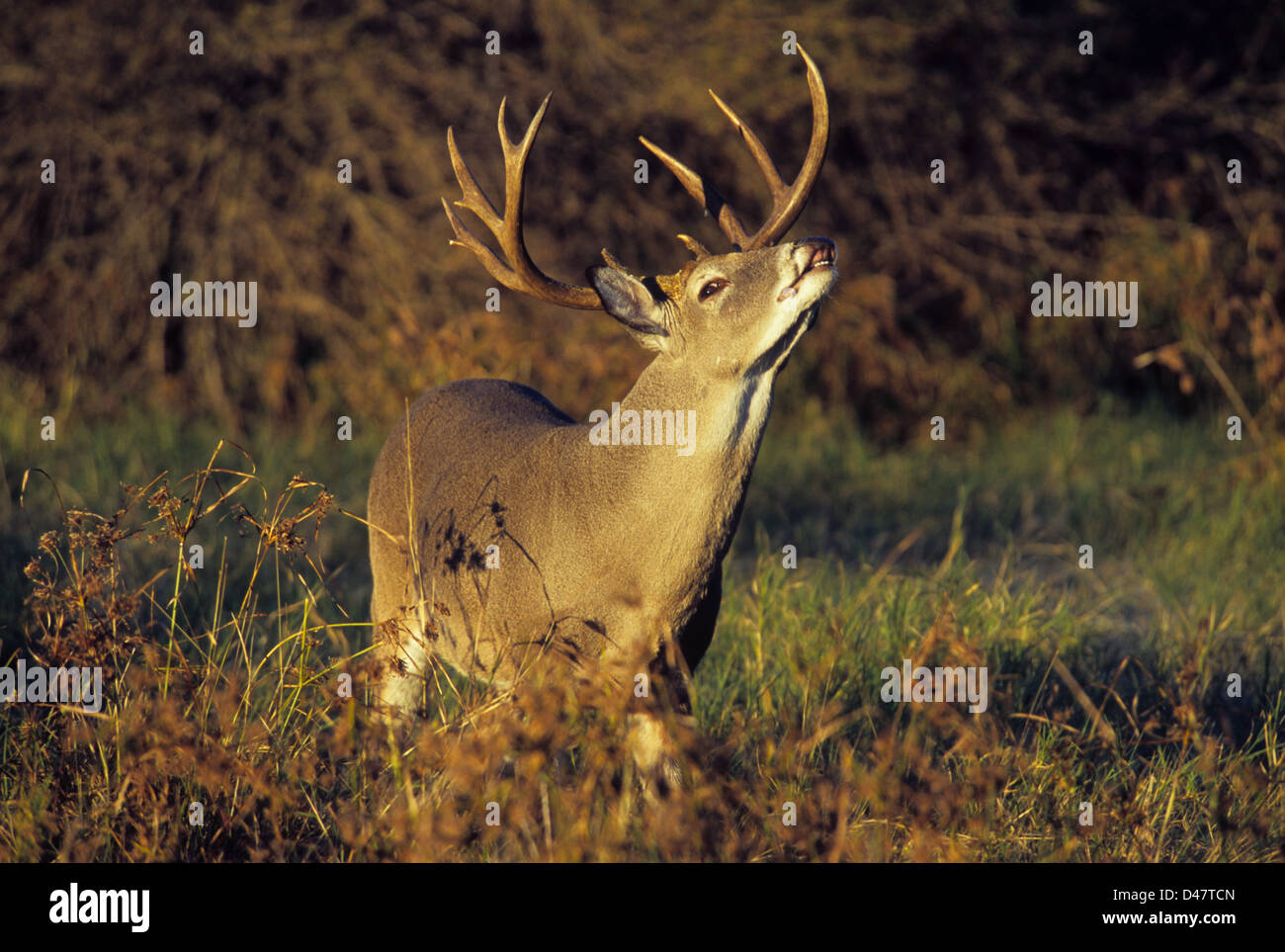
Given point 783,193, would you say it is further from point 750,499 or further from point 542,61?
point 542,61

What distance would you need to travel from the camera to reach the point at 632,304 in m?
4.15

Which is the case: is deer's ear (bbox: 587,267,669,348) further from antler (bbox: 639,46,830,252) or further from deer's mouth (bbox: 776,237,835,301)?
antler (bbox: 639,46,830,252)

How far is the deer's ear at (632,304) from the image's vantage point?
411cm

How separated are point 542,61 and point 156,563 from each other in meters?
5.41

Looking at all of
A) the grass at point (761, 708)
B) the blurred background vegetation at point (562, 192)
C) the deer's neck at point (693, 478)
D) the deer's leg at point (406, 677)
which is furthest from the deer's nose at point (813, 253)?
the blurred background vegetation at point (562, 192)

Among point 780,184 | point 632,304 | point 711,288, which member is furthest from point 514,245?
point 780,184

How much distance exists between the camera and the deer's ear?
4.11 m

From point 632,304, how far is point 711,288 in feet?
0.80

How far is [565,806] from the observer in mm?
3318

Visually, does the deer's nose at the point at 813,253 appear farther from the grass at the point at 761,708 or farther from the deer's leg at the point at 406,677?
the deer's leg at the point at 406,677

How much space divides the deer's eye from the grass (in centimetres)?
115

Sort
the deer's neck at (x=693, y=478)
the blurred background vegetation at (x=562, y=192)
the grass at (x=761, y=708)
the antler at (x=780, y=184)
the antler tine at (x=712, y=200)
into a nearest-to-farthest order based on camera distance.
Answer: the grass at (x=761, y=708) < the deer's neck at (x=693, y=478) < the antler at (x=780, y=184) < the antler tine at (x=712, y=200) < the blurred background vegetation at (x=562, y=192)

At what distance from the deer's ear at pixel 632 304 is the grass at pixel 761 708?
1054 mm

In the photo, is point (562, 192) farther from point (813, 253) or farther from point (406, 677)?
point (813, 253)
